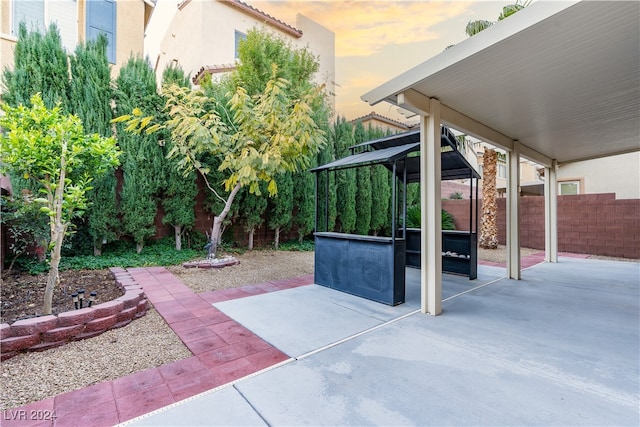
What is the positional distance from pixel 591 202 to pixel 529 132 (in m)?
5.66

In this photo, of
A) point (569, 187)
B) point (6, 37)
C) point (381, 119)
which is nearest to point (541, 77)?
point (6, 37)

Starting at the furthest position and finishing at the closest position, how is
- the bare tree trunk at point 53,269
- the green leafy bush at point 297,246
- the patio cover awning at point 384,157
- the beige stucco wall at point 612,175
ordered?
1. the beige stucco wall at point 612,175
2. the green leafy bush at point 297,246
3. the patio cover awning at point 384,157
4. the bare tree trunk at point 53,269

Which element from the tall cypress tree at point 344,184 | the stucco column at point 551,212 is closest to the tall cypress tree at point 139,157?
the tall cypress tree at point 344,184

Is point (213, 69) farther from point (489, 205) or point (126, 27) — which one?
point (489, 205)

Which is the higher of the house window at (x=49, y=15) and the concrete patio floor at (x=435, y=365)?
the house window at (x=49, y=15)

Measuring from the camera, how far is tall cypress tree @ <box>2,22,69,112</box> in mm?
5266

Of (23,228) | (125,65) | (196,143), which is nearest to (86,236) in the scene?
(23,228)

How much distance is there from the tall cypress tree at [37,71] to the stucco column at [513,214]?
8.42 metres

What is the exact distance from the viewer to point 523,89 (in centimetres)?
348

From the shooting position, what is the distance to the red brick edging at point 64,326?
2559mm

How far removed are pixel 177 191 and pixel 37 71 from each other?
3.07 meters

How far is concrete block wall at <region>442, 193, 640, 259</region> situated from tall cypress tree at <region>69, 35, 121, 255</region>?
11.6 meters

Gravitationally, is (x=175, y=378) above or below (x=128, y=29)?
below

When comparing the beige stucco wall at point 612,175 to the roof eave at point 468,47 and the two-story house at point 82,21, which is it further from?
the two-story house at point 82,21
